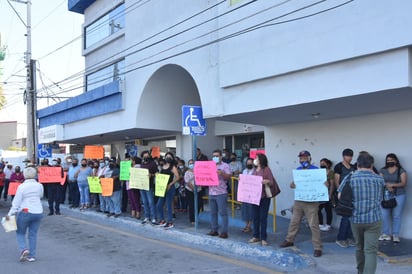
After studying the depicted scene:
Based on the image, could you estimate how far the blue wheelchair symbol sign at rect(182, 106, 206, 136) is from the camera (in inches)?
363

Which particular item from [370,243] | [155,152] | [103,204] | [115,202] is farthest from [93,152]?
[370,243]

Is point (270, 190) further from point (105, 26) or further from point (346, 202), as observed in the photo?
point (105, 26)

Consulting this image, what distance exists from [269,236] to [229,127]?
22.1 ft

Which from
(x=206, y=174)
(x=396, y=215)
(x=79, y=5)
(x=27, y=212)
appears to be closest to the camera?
(x=27, y=212)

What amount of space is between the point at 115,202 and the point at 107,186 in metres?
0.50

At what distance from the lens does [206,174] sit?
866 cm

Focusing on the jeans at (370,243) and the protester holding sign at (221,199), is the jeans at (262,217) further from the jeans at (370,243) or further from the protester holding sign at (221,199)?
the jeans at (370,243)

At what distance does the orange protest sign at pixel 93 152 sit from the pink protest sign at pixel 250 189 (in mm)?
9681

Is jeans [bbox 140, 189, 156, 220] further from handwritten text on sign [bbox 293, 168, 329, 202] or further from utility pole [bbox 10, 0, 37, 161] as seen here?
utility pole [bbox 10, 0, 37, 161]

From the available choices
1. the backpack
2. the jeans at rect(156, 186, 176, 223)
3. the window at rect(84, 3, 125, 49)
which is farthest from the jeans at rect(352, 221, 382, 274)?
the window at rect(84, 3, 125, 49)

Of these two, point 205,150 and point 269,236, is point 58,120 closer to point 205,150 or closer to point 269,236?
point 205,150

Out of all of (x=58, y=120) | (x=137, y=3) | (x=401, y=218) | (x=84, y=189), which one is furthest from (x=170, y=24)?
(x=58, y=120)

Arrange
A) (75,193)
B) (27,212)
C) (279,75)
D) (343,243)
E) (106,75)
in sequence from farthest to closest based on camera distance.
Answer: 1. (106,75)
2. (75,193)
3. (279,75)
4. (343,243)
5. (27,212)

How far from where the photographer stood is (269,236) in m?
8.56
